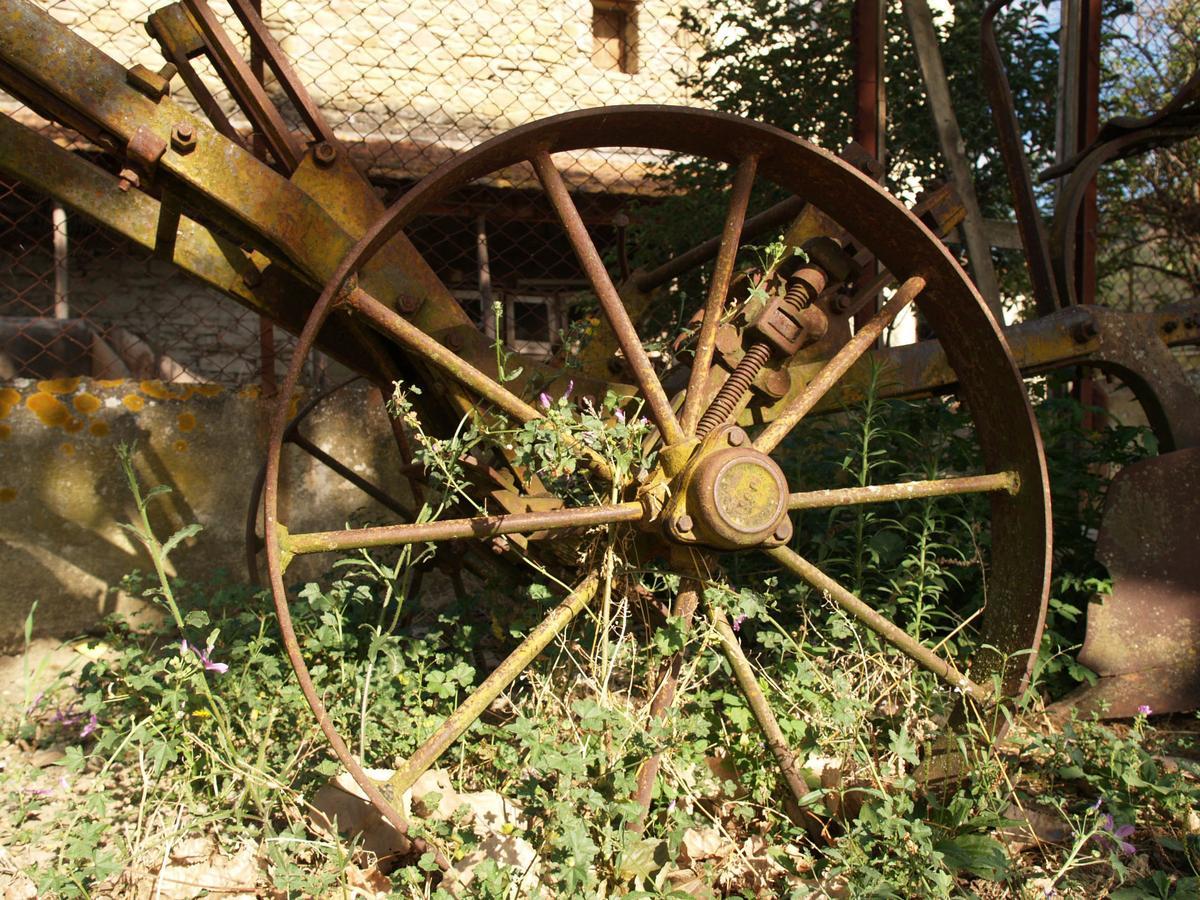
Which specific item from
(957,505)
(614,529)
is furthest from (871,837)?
(957,505)

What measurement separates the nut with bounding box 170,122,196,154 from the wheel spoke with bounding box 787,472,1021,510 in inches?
56.2

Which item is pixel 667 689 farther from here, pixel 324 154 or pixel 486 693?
pixel 324 154

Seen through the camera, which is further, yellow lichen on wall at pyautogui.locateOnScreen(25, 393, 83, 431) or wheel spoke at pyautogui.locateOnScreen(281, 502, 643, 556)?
yellow lichen on wall at pyautogui.locateOnScreen(25, 393, 83, 431)

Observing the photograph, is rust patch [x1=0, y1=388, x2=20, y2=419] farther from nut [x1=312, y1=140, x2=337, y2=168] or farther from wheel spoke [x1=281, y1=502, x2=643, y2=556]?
wheel spoke [x1=281, y1=502, x2=643, y2=556]

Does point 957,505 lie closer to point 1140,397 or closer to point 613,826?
point 1140,397

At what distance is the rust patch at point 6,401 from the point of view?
136 inches

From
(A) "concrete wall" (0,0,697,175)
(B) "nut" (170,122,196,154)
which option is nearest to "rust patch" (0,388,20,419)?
(B) "nut" (170,122,196,154)

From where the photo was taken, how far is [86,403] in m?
3.54

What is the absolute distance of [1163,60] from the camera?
23.7ft

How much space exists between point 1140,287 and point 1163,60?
161 centimetres

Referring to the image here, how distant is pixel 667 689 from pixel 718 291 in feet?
2.84

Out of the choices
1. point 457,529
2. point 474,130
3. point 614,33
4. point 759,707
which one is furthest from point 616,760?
point 614,33

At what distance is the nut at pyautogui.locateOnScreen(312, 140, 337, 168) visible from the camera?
2227 millimetres

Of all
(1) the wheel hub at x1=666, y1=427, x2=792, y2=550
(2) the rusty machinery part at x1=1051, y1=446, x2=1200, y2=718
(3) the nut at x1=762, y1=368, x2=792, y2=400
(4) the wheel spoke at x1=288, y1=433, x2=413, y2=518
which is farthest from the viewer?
(4) the wheel spoke at x1=288, y1=433, x2=413, y2=518
